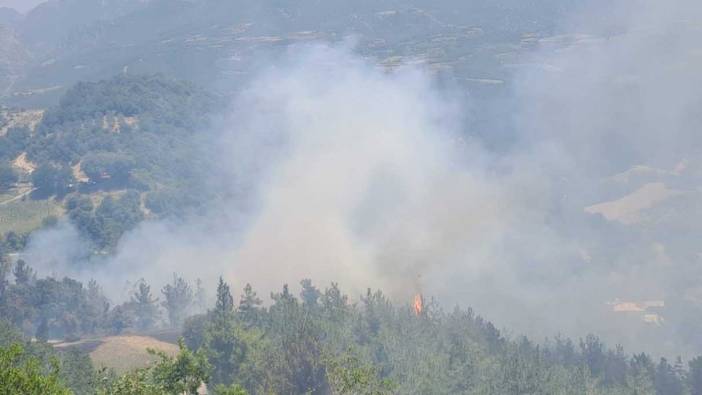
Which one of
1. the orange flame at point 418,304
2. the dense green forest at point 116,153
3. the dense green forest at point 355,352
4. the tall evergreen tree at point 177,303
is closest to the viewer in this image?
the dense green forest at point 355,352

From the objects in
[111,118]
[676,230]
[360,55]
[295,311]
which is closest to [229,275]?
[295,311]

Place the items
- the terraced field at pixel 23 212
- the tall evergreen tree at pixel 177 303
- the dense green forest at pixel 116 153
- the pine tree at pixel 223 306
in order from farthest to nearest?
the dense green forest at pixel 116 153 → the terraced field at pixel 23 212 → the tall evergreen tree at pixel 177 303 → the pine tree at pixel 223 306

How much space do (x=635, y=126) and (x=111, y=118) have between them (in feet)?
214

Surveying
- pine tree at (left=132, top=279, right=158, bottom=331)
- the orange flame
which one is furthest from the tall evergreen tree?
the orange flame

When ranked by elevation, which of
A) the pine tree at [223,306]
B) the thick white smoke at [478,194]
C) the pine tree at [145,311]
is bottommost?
the thick white smoke at [478,194]

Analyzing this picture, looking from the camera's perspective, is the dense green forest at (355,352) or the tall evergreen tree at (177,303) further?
the tall evergreen tree at (177,303)

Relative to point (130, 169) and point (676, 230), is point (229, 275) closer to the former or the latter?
point (130, 169)

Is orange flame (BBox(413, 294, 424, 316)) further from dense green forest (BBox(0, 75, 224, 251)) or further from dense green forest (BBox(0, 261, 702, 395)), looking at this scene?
dense green forest (BBox(0, 75, 224, 251))

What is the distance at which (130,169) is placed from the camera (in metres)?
103

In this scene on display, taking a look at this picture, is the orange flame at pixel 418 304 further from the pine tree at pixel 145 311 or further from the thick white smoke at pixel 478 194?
the pine tree at pixel 145 311

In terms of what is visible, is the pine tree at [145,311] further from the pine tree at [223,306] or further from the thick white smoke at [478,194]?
the pine tree at [223,306]

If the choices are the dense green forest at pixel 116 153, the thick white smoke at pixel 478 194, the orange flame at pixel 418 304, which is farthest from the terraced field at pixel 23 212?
the orange flame at pixel 418 304

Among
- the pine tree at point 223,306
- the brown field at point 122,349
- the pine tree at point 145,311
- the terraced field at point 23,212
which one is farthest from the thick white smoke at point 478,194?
the pine tree at point 223,306

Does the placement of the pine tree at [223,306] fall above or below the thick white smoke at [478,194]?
above
